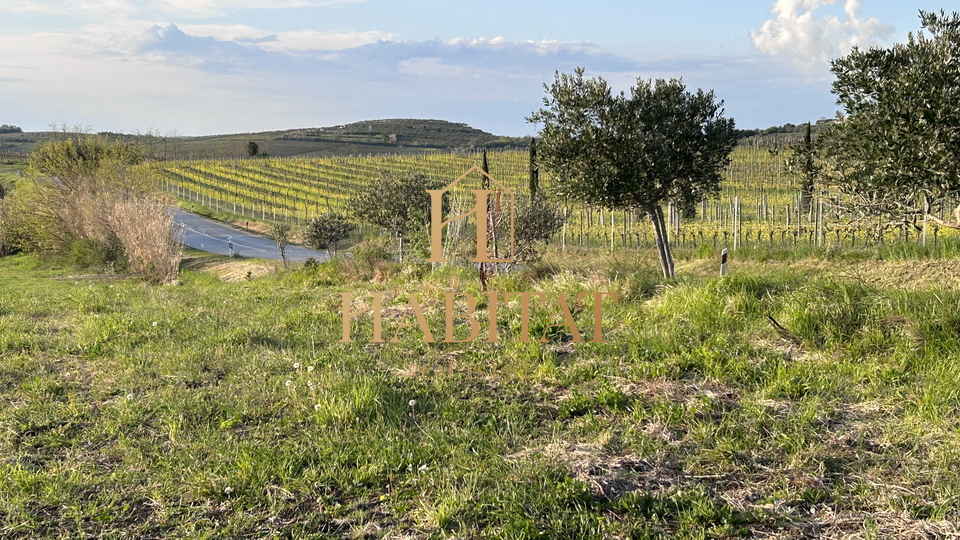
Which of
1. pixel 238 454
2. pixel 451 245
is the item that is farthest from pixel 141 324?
pixel 451 245

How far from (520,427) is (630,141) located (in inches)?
330

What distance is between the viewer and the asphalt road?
1449 inches

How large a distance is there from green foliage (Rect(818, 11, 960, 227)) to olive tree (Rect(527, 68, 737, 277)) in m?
2.64

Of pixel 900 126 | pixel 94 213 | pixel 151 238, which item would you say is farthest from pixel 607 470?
pixel 94 213

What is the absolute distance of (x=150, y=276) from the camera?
21281mm

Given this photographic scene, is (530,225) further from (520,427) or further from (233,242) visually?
(233,242)

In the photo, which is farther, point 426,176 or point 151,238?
point 426,176

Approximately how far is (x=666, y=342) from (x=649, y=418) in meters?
1.45

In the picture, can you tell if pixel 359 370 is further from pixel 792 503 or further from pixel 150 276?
pixel 150 276

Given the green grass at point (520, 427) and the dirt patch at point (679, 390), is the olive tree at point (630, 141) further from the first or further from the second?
the dirt patch at point (679, 390)

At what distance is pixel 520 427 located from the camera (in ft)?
13.8

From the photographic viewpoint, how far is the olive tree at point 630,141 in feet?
37.8

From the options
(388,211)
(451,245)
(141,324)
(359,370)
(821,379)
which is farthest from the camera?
(388,211)
